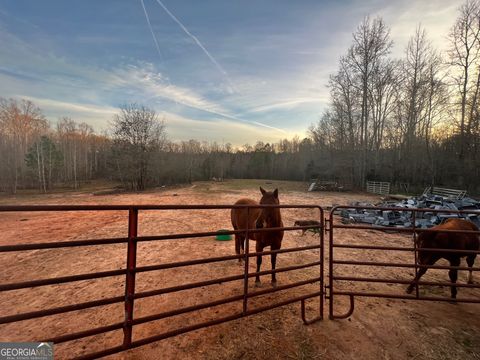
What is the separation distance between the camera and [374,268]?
17.1ft

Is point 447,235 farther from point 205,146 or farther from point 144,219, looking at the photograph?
point 205,146

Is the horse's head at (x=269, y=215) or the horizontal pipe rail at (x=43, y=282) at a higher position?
the horse's head at (x=269, y=215)

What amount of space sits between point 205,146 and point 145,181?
27190 mm

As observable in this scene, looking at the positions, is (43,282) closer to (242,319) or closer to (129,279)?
(129,279)

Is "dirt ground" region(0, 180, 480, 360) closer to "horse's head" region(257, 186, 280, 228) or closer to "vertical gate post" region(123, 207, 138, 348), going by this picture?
"vertical gate post" region(123, 207, 138, 348)

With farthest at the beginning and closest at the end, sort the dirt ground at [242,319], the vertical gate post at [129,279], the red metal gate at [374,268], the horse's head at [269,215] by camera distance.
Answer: the horse's head at [269,215] < the red metal gate at [374,268] < the dirt ground at [242,319] < the vertical gate post at [129,279]

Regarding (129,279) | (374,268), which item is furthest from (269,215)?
(374,268)

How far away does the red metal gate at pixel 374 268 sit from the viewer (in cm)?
308

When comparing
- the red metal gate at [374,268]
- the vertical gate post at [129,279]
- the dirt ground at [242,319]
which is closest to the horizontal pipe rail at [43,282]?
the vertical gate post at [129,279]

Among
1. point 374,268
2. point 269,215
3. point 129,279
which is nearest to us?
point 129,279

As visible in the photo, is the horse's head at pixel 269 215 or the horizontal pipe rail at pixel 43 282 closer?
the horizontal pipe rail at pixel 43 282

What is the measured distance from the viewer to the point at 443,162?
814 inches

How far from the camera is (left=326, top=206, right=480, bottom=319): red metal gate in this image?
3080 millimetres

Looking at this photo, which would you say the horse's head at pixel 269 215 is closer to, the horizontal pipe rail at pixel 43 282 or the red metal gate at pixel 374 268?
the red metal gate at pixel 374 268
